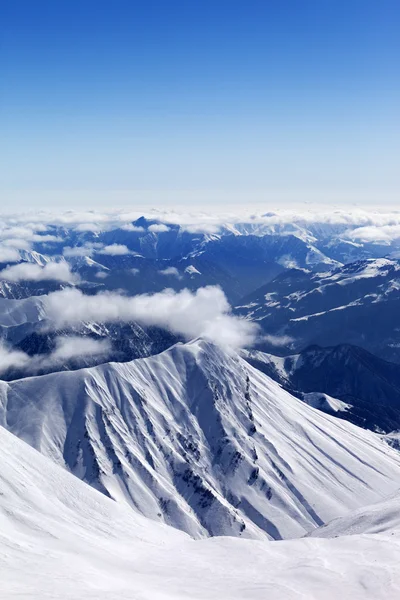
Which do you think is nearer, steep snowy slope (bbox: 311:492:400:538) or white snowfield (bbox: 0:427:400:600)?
white snowfield (bbox: 0:427:400:600)

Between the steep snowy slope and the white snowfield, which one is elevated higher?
the white snowfield

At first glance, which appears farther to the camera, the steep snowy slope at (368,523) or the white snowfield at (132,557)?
the steep snowy slope at (368,523)

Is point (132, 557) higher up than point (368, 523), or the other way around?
point (132, 557)

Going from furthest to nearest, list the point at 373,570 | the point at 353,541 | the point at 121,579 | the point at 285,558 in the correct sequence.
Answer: the point at 353,541, the point at 285,558, the point at 373,570, the point at 121,579

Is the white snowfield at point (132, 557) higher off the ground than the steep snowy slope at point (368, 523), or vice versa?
the white snowfield at point (132, 557)

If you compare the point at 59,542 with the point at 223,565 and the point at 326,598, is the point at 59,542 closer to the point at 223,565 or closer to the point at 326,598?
the point at 223,565

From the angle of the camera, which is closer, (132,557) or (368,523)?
(132,557)

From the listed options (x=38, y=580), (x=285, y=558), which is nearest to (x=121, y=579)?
(x=38, y=580)

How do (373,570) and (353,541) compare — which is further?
(353,541)
